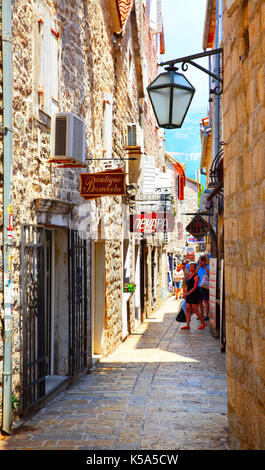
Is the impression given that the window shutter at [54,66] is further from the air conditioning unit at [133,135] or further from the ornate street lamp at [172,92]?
the air conditioning unit at [133,135]

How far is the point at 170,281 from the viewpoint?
34.7 meters

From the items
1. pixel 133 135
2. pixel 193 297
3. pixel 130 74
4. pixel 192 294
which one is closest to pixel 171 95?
pixel 133 135

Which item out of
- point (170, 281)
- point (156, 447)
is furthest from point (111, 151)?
point (170, 281)

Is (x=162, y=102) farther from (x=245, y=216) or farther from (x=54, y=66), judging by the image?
(x=54, y=66)

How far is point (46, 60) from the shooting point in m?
7.07

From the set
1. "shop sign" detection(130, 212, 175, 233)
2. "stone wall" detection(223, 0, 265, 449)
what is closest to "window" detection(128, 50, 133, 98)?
"shop sign" detection(130, 212, 175, 233)

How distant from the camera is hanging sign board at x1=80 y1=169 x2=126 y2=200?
8078 mm

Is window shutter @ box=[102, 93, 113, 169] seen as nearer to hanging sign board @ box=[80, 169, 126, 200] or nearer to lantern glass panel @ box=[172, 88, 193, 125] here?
hanging sign board @ box=[80, 169, 126, 200]

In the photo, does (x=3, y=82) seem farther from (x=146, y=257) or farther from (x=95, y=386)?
(x=146, y=257)

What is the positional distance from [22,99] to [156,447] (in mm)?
3723

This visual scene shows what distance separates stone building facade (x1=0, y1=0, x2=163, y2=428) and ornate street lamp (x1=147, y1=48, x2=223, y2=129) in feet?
4.70

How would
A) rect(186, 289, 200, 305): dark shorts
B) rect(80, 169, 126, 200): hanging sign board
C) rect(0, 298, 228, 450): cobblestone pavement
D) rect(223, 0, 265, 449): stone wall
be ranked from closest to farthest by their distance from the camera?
1. rect(223, 0, 265, 449): stone wall
2. rect(0, 298, 228, 450): cobblestone pavement
3. rect(80, 169, 126, 200): hanging sign board
4. rect(186, 289, 200, 305): dark shorts

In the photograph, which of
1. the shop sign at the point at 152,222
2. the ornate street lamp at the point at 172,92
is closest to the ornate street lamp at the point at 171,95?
the ornate street lamp at the point at 172,92

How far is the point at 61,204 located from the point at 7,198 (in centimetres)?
182
